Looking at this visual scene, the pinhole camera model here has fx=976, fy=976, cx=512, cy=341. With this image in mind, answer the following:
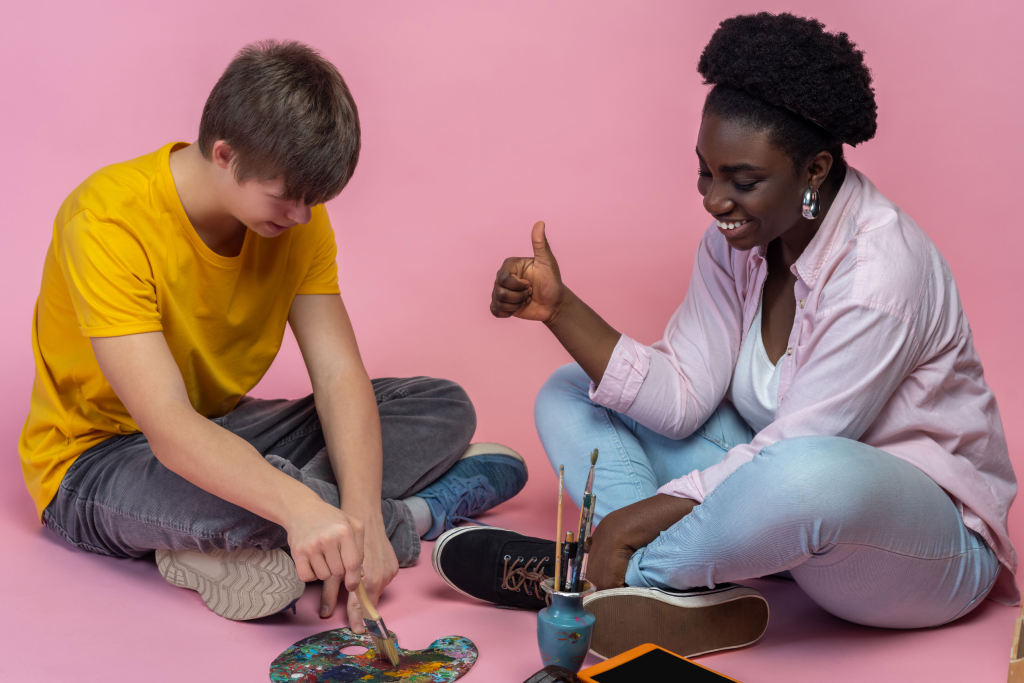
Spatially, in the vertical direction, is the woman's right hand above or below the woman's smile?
below

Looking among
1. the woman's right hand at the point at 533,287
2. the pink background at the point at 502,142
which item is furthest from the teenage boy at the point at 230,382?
the pink background at the point at 502,142

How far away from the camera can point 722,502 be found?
4.15 feet

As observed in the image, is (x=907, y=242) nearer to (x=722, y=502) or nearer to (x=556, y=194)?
(x=722, y=502)

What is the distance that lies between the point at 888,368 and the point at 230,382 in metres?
1.04

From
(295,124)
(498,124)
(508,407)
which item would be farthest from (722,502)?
(498,124)

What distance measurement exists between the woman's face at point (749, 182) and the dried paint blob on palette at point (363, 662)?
2.34ft

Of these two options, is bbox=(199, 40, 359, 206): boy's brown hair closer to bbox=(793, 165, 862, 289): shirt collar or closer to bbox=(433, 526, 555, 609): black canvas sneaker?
bbox=(433, 526, 555, 609): black canvas sneaker

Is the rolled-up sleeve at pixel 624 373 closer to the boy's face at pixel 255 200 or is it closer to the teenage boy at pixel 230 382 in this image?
the teenage boy at pixel 230 382

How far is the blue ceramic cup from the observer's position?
120 centimetres

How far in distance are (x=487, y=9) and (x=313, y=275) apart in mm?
1314

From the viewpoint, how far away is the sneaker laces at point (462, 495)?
180 cm

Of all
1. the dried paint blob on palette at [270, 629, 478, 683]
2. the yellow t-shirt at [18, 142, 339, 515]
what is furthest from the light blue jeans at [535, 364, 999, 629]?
the yellow t-shirt at [18, 142, 339, 515]

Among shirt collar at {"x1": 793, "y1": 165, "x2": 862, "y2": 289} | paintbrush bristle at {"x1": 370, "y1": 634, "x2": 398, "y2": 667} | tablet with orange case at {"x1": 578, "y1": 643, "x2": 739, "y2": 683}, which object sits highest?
shirt collar at {"x1": 793, "y1": 165, "x2": 862, "y2": 289}

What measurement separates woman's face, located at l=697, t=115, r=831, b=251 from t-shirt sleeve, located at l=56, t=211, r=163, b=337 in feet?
2.67
